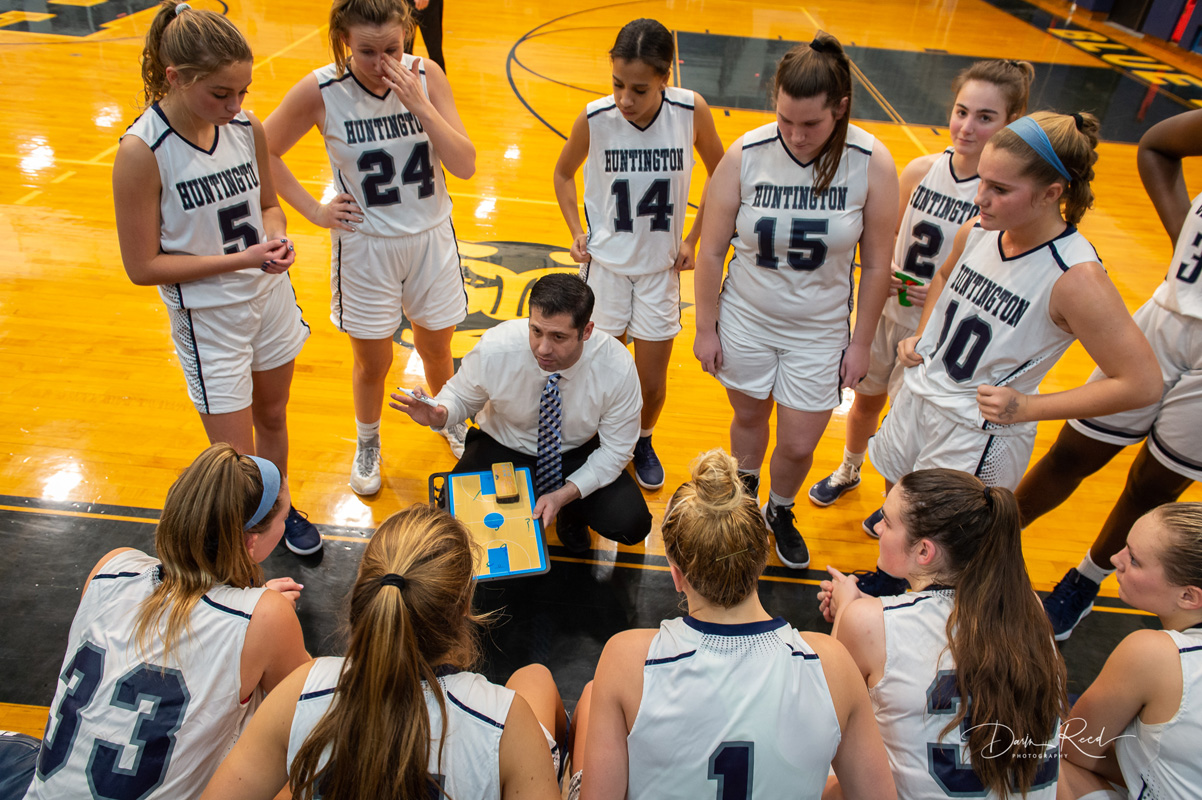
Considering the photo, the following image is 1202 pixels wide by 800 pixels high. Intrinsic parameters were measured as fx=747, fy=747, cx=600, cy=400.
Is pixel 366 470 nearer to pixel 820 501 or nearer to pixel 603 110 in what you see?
pixel 603 110

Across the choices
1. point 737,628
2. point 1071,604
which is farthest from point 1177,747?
point 1071,604

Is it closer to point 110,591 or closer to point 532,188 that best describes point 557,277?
point 110,591

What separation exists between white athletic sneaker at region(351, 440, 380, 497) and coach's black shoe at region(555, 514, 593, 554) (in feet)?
3.17

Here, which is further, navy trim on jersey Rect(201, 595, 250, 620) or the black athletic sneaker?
the black athletic sneaker

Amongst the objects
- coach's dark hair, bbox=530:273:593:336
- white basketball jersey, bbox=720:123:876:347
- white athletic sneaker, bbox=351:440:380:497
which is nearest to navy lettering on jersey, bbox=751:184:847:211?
white basketball jersey, bbox=720:123:876:347

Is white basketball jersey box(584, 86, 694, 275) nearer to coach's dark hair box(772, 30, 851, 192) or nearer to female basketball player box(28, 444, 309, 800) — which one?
coach's dark hair box(772, 30, 851, 192)

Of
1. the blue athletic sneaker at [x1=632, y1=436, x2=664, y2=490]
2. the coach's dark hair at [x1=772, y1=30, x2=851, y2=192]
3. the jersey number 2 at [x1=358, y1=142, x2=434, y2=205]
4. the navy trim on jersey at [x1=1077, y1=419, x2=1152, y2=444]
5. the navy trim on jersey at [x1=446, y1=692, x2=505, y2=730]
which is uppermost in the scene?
the coach's dark hair at [x1=772, y1=30, x2=851, y2=192]

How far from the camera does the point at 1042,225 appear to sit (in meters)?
2.42

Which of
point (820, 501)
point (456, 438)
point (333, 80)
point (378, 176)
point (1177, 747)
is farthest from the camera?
point (456, 438)

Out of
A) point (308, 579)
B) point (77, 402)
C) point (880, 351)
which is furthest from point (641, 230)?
point (77, 402)

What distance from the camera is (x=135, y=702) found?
175cm

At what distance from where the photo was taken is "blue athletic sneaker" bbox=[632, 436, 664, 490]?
382 cm

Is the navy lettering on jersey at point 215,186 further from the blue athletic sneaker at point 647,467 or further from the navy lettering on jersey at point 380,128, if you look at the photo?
the blue athletic sneaker at point 647,467

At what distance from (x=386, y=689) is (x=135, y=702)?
2.23ft
